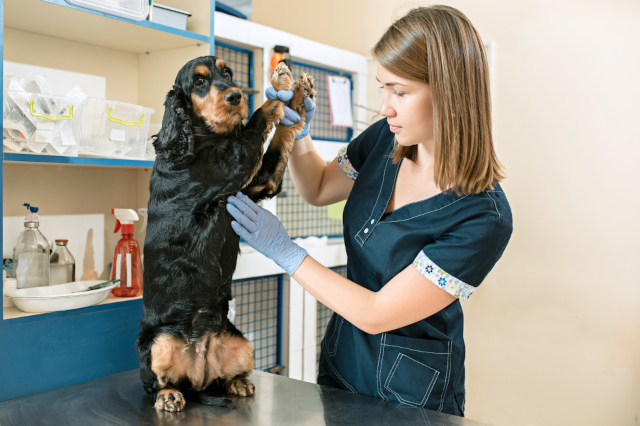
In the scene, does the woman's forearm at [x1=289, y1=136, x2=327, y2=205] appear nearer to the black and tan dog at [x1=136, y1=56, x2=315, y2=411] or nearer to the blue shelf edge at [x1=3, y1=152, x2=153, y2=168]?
the black and tan dog at [x1=136, y1=56, x2=315, y2=411]

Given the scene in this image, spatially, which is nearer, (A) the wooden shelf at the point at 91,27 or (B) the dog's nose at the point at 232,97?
(B) the dog's nose at the point at 232,97

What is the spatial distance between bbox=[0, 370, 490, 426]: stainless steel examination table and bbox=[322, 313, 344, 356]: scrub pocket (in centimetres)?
10

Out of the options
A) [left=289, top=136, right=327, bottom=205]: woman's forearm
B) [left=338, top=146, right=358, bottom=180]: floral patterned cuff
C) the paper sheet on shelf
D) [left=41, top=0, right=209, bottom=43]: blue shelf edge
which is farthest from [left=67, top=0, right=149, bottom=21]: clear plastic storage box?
the paper sheet on shelf

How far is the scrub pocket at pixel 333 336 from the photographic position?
1.48 m

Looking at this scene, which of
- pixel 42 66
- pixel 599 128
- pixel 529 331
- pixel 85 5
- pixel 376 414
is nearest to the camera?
pixel 376 414

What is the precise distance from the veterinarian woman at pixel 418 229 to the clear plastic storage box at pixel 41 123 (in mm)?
568

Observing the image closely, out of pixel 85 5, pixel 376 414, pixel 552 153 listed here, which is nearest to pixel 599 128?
pixel 552 153

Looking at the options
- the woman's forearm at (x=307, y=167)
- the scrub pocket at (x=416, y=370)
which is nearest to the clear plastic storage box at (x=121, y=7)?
the woman's forearm at (x=307, y=167)

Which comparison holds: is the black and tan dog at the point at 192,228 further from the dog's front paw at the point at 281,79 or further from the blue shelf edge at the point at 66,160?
the blue shelf edge at the point at 66,160

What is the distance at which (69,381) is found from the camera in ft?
4.92

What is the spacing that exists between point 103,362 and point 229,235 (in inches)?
25.4

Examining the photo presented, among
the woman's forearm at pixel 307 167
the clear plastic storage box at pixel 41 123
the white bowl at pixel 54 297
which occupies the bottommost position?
the white bowl at pixel 54 297

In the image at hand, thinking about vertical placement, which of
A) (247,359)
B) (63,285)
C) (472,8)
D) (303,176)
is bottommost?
(247,359)

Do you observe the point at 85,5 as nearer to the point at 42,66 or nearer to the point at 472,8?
the point at 42,66
